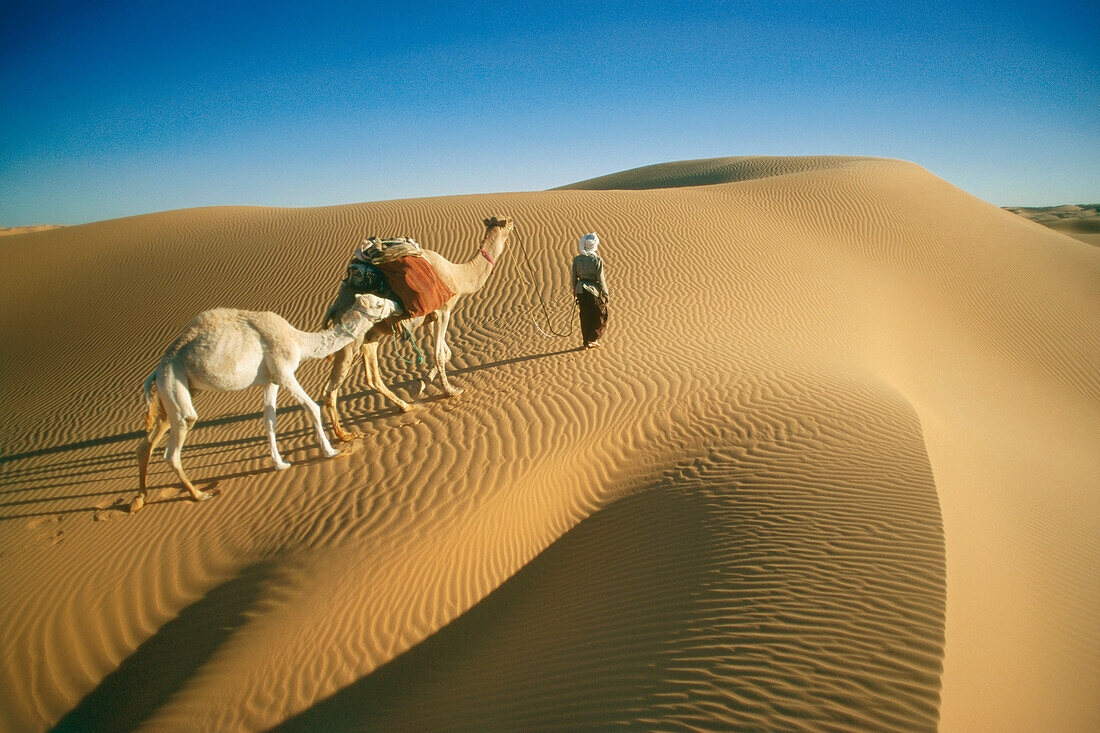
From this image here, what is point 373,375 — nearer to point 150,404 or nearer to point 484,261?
point 484,261

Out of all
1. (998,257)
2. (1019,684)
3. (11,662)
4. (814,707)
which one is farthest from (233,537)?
(998,257)

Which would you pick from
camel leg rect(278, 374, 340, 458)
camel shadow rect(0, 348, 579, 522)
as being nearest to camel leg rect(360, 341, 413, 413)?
camel shadow rect(0, 348, 579, 522)

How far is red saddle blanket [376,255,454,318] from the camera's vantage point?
677cm

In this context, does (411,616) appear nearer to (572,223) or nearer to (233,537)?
(233,537)

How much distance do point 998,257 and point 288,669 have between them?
66.5 feet

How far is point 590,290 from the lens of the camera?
9281 mm

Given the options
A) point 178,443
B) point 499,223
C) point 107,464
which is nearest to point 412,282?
point 499,223

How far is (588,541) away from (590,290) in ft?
17.4

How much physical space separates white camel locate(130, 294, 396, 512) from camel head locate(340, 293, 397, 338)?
11 mm

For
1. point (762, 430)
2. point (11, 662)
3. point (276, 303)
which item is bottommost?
point (11, 662)

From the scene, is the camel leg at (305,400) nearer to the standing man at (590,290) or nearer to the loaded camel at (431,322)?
the loaded camel at (431,322)

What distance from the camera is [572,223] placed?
16.3 meters

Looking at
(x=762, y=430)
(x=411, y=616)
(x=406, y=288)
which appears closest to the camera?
(x=411, y=616)

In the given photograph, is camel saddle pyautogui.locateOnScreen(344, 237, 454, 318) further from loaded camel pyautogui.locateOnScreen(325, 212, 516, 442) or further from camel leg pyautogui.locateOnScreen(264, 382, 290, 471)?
camel leg pyautogui.locateOnScreen(264, 382, 290, 471)
